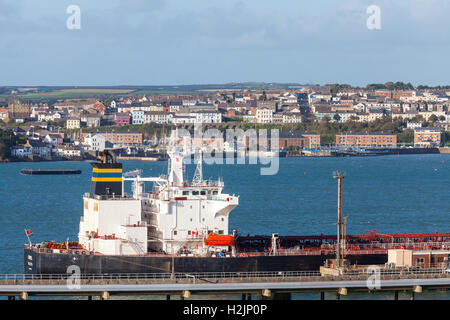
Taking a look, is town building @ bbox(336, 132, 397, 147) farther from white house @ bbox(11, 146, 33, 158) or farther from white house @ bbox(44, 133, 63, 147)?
white house @ bbox(11, 146, 33, 158)

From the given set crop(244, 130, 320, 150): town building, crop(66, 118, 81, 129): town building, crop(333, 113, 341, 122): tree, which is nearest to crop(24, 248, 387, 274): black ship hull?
crop(244, 130, 320, 150): town building

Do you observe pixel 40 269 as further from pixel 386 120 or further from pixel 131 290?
pixel 386 120

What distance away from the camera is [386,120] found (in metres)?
159

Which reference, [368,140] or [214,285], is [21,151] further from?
[214,285]

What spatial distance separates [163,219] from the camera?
2606 cm

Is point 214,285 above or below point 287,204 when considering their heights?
above

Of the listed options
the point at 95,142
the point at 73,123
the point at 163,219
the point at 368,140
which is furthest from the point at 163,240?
the point at 73,123

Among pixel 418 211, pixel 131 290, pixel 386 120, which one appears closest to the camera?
pixel 131 290

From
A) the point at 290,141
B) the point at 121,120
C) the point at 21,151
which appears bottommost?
the point at 21,151

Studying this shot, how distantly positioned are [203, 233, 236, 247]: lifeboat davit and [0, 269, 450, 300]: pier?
4.12ft

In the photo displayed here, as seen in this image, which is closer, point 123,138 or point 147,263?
point 147,263

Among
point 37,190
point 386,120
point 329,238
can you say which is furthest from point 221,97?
point 329,238

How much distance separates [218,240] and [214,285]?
280 cm
